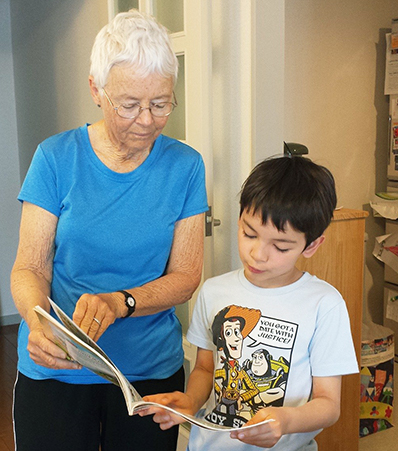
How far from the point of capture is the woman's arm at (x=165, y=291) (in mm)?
1146

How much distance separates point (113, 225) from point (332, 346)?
0.52 metres

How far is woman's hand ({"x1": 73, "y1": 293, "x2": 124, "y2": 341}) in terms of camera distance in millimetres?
1136

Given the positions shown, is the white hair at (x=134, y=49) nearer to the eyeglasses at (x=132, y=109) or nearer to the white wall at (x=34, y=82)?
the eyeglasses at (x=132, y=109)

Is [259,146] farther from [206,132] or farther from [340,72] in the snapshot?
[340,72]

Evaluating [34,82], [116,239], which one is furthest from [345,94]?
[116,239]

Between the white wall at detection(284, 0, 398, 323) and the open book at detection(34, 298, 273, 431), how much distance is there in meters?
2.67

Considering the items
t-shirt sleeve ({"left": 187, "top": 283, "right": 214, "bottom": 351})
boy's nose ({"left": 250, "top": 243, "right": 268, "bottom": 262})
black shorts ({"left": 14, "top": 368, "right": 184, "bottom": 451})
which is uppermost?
boy's nose ({"left": 250, "top": 243, "right": 268, "bottom": 262})

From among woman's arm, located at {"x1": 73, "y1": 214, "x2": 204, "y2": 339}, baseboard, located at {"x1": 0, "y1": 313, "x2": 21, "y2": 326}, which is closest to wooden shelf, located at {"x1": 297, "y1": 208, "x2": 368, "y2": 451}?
woman's arm, located at {"x1": 73, "y1": 214, "x2": 204, "y2": 339}

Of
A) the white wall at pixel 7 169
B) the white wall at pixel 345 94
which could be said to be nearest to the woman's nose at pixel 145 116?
the white wall at pixel 345 94

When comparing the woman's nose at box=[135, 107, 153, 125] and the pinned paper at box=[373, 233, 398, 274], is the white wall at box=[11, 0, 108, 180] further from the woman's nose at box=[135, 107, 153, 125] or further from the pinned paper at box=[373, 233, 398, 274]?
the pinned paper at box=[373, 233, 398, 274]

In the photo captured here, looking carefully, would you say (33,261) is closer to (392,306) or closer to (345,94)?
(345,94)

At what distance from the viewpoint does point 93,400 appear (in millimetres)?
1350

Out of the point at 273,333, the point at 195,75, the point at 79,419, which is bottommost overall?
the point at 79,419

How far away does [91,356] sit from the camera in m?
1.01
